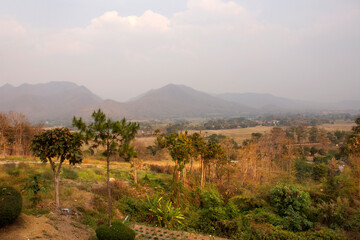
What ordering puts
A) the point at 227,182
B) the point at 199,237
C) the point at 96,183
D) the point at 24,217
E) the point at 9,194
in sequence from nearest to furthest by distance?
the point at 9,194
the point at 24,217
the point at 199,237
the point at 96,183
the point at 227,182

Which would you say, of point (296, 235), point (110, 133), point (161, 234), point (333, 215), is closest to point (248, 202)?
point (296, 235)

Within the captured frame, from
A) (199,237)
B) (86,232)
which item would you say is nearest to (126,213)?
(86,232)

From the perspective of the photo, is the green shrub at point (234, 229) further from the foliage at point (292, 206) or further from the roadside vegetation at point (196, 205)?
the foliage at point (292, 206)

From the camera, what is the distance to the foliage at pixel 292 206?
981 centimetres

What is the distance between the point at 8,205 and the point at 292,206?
11.9 metres

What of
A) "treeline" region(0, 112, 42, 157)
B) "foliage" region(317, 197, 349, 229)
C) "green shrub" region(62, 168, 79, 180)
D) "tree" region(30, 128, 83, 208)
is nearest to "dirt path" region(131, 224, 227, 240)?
"tree" region(30, 128, 83, 208)

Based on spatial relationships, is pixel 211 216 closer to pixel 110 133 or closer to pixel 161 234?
pixel 161 234

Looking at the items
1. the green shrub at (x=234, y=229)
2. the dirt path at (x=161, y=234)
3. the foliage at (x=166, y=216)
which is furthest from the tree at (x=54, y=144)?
the green shrub at (x=234, y=229)

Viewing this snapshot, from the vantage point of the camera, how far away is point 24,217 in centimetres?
603

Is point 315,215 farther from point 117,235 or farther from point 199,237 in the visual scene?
point 117,235

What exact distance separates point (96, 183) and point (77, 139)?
24.0 feet

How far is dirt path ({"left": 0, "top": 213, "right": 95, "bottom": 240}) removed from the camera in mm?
5308

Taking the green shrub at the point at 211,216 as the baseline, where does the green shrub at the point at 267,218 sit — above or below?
below

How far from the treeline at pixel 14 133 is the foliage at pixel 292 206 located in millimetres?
23343
